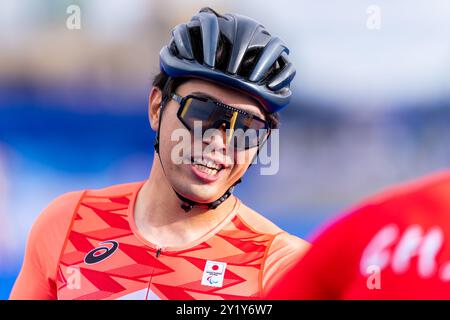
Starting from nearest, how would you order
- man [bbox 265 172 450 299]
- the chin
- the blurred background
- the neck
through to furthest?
man [bbox 265 172 450 299] < the chin < the neck < the blurred background

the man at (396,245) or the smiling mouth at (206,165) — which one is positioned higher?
the man at (396,245)

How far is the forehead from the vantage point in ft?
8.48

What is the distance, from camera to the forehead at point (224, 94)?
8.48 ft

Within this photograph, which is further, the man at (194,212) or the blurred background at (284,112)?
the blurred background at (284,112)

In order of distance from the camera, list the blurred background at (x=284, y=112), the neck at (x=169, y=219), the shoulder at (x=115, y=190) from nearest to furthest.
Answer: the neck at (x=169, y=219) < the shoulder at (x=115, y=190) < the blurred background at (x=284, y=112)

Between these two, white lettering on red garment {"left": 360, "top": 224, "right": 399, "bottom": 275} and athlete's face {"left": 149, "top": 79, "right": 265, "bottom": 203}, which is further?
athlete's face {"left": 149, "top": 79, "right": 265, "bottom": 203}

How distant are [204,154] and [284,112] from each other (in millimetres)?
693

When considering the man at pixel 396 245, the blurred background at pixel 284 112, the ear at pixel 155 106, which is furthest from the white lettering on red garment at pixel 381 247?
the blurred background at pixel 284 112

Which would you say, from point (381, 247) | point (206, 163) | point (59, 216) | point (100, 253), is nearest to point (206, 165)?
point (206, 163)

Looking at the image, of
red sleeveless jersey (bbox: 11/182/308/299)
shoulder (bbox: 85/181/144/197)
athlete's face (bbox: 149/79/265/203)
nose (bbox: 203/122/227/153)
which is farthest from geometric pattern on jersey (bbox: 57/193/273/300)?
nose (bbox: 203/122/227/153)

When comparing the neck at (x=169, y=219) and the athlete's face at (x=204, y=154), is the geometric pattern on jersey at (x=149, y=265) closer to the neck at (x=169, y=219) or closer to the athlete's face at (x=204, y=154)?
the neck at (x=169, y=219)

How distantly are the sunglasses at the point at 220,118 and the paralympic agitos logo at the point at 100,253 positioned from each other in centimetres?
63

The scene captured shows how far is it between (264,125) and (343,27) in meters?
0.84

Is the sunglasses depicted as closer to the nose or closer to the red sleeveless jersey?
the nose
